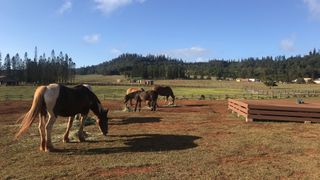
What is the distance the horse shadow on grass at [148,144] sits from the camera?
12975mm

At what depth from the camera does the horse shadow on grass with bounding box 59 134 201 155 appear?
1298cm

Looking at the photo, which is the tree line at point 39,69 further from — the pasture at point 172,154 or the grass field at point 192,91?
the pasture at point 172,154

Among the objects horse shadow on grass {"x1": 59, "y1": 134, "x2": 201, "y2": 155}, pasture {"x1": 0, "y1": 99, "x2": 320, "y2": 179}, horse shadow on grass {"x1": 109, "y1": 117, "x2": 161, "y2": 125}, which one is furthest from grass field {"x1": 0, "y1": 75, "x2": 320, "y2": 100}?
horse shadow on grass {"x1": 59, "y1": 134, "x2": 201, "y2": 155}

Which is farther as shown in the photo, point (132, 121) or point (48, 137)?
point (132, 121)

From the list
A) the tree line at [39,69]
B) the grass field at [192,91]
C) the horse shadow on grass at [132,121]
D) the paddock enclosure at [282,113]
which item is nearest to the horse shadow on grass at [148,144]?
the horse shadow on grass at [132,121]

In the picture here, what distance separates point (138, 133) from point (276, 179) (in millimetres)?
8236

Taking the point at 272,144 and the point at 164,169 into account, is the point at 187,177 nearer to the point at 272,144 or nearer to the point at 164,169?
the point at 164,169

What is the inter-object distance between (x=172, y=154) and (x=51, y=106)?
Result: 4592mm

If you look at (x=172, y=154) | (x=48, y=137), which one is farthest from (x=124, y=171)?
(x=48, y=137)

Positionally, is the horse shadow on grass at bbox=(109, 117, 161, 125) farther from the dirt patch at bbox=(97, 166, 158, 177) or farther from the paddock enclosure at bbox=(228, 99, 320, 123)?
the dirt patch at bbox=(97, 166, 158, 177)

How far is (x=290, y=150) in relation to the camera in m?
13.0

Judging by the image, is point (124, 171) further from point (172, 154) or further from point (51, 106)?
point (51, 106)

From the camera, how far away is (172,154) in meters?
12.4

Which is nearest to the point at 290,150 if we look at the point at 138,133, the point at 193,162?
the point at 193,162
